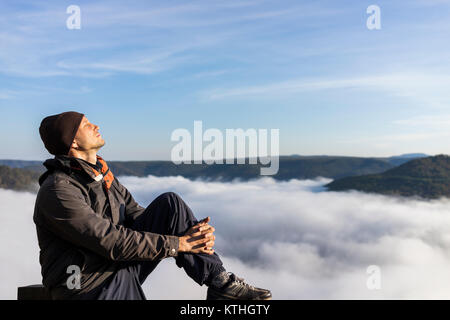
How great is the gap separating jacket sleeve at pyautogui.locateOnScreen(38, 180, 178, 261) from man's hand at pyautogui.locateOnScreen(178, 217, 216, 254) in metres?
0.15

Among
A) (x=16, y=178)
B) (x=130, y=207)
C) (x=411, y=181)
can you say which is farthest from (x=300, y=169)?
(x=130, y=207)

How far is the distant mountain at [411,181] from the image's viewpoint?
110625 mm

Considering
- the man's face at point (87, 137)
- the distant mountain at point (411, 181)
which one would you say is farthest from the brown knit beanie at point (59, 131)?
the distant mountain at point (411, 181)

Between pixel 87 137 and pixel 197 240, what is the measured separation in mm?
1288

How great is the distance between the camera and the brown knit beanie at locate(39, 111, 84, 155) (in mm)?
3439

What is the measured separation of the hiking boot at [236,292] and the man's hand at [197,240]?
325mm

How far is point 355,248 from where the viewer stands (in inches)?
4284

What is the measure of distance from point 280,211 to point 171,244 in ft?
395

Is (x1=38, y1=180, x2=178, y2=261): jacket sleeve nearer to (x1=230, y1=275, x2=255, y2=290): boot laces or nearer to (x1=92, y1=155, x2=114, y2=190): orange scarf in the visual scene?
(x1=92, y1=155, x2=114, y2=190): orange scarf

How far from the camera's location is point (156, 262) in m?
3.58

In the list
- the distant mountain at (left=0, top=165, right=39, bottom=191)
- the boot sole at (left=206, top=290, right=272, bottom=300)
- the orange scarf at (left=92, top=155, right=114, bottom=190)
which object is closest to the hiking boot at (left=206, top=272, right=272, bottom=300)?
the boot sole at (left=206, top=290, right=272, bottom=300)

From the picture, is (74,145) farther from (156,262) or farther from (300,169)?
(300,169)

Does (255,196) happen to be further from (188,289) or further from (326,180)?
(188,289)
